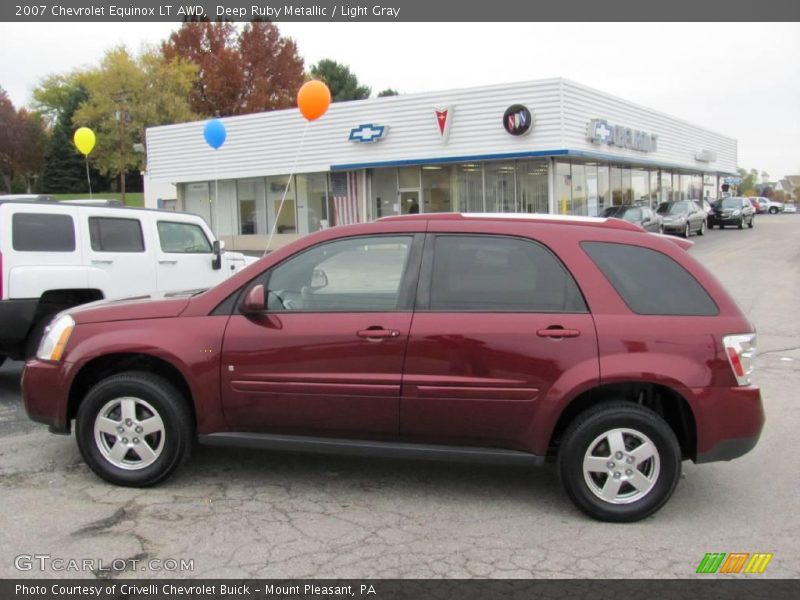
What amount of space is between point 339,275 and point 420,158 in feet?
71.3

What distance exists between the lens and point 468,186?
26141mm

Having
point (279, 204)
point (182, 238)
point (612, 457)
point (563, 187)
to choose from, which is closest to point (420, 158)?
point (563, 187)

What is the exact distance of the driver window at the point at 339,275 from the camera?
14.1 feet

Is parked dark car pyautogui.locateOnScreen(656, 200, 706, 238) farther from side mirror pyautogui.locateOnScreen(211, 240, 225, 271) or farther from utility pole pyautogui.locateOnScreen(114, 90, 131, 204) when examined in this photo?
utility pole pyautogui.locateOnScreen(114, 90, 131, 204)

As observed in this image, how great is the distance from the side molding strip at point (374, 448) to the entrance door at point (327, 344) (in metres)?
0.05

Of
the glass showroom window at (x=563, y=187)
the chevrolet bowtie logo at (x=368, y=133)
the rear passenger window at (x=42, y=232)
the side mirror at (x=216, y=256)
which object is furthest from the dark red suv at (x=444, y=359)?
the chevrolet bowtie logo at (x=368, y=133)

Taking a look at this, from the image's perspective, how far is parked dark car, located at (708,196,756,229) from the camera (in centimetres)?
3591

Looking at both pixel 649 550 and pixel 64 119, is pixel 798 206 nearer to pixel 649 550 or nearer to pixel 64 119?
pixel 64 119

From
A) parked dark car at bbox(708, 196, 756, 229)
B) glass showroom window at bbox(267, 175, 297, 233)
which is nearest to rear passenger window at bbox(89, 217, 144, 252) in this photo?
glass showroom window at bbox(267, 175, 297, 233)

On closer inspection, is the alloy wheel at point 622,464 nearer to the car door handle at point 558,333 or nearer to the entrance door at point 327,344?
the car door handle at point 558,333

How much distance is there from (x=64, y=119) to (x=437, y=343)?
75507 millimetres

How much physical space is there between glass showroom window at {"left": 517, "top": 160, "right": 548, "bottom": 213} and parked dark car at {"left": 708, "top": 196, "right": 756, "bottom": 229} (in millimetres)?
15942

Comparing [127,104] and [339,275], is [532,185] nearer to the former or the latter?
[339,275]

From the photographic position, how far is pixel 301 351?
13.8ft
